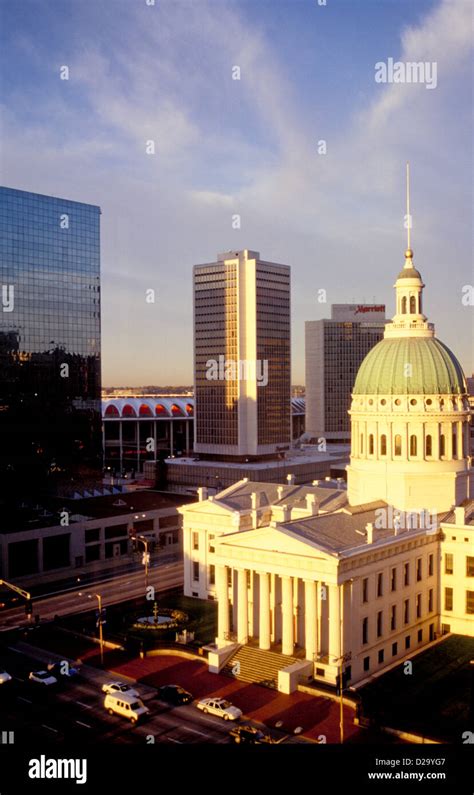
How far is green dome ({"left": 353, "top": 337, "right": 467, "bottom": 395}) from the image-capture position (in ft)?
261

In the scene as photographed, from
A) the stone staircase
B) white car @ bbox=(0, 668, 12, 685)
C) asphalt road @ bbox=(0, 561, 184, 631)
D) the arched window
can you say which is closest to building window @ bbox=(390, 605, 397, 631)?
the stone staircase

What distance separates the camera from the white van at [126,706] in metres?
53.7

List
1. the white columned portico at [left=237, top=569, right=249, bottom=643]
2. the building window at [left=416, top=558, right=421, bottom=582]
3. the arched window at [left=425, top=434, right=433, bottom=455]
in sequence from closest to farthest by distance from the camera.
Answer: the white columned portico at [left=237, top=569, right=249, bottom=643] < the building window at [left=416, top=558, right=421, bottom=582] < the arched window at [left=425, top=434, right=433, bottom=455]

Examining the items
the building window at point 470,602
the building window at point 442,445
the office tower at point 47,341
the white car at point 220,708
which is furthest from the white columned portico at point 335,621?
the office tower at point 47,341

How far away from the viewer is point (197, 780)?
2630 centimetres

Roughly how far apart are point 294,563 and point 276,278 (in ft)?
368

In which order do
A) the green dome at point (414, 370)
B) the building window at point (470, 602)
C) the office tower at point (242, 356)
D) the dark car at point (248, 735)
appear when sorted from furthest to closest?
the office tower at point (242, 356), the green dome at point (414, 370), the building window at point (470, 602), the dark car at point (248, 735)

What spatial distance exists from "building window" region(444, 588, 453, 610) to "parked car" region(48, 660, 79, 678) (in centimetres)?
3419

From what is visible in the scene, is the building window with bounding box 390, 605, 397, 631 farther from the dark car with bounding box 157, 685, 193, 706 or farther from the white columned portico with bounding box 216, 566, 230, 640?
the dark car with bounding box 157, 685, 193, 706

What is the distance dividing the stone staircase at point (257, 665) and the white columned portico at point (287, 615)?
0.78 metres

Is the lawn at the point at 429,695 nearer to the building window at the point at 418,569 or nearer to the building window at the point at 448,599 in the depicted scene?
the building window at the point at 448,599

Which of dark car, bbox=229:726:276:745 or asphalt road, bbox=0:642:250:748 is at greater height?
dark car, bbox=229:726:276:745

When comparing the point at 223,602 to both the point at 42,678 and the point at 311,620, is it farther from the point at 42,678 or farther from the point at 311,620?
the point at 42,678

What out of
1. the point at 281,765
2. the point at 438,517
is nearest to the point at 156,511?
the point at 438,517
